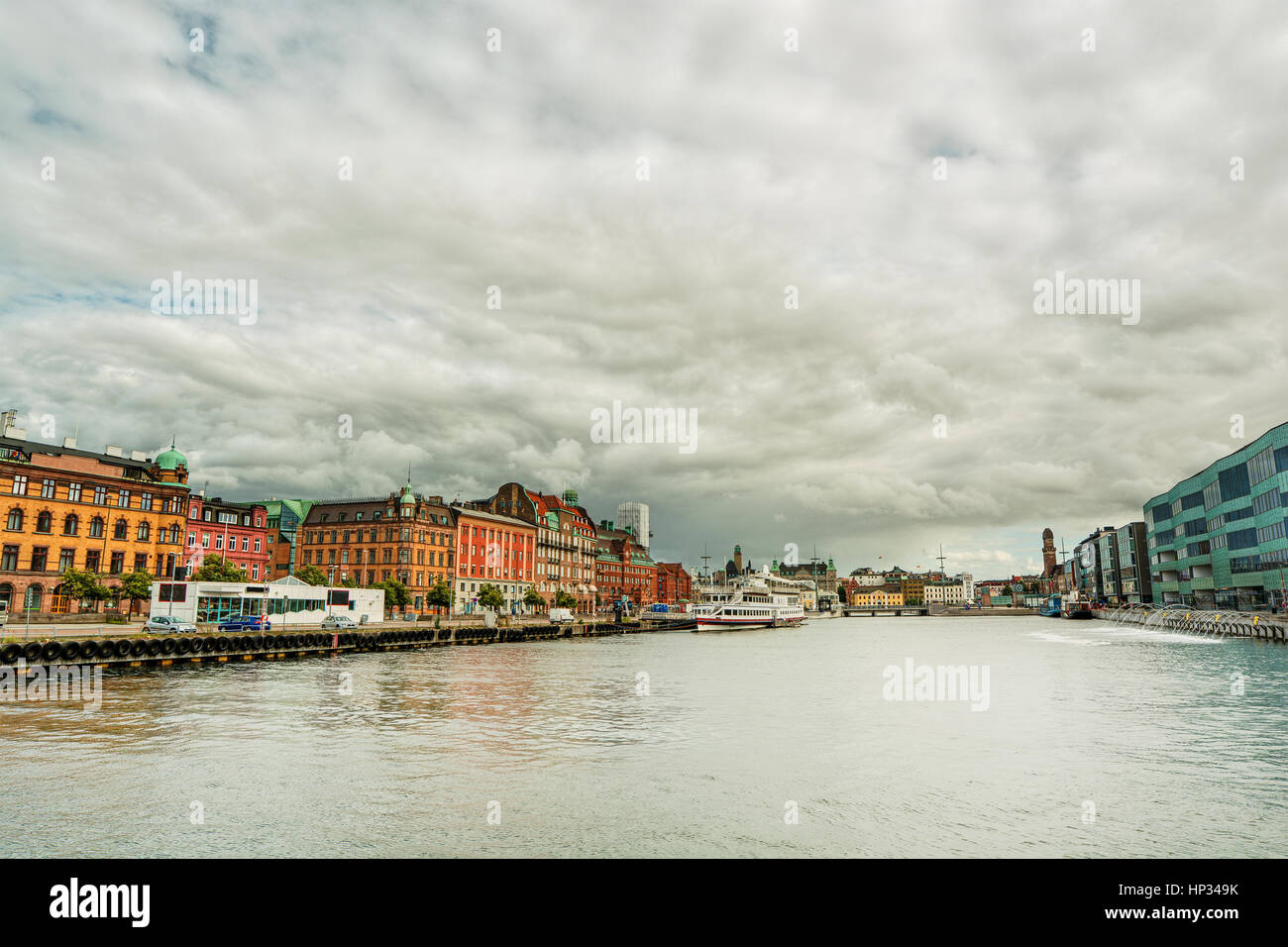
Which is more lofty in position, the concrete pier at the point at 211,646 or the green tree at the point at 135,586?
the green tree at the point at 135,586

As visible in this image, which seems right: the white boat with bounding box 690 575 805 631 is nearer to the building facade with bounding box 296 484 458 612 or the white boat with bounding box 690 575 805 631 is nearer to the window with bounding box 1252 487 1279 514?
the building facade with bounding box 296 484 458 612

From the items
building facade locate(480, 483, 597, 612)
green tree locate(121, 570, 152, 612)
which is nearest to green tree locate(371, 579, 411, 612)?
green tree locate(121, 570, 152, 612)

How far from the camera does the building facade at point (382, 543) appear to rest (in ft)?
406

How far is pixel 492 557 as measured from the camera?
468ft

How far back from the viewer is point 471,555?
137000mm

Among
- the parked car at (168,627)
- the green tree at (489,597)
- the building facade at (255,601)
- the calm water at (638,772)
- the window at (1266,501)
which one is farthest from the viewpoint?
the green tree at (489,597)

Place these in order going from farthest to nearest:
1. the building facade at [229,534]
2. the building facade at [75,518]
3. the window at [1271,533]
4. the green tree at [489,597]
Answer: the green tree at [489,597]
the building facade at [229,534]
the window at [1271,533]
the building facade at [75,518]

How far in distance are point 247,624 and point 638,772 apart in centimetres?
6056

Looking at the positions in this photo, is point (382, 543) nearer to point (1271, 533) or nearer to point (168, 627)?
point (168, 627)

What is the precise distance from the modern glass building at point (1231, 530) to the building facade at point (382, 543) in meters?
112

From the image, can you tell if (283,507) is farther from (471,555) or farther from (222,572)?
(222,572)

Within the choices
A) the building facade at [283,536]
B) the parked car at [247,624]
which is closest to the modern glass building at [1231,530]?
the parked car at [247,624]

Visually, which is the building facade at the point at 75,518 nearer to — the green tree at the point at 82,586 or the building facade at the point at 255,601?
the green tree at the point at 82,586
